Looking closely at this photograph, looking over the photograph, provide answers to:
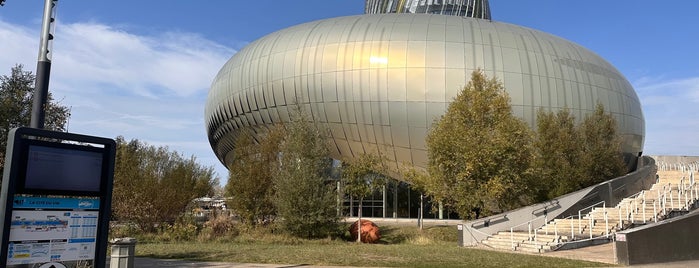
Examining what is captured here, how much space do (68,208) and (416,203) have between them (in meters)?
34.1

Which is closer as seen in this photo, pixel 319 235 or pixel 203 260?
pixel 203 260

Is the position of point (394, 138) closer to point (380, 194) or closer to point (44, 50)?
point (380, 194)

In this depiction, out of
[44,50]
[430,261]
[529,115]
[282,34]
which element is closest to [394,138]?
[529,115]

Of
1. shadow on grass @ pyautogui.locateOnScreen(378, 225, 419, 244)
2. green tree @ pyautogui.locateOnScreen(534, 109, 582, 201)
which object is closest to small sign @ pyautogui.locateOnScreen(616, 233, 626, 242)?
shadow on grass @ pyautogui.locateOnScreen(378, 225, 419, 244)

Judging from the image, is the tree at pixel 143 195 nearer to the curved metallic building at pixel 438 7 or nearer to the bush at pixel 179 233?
the bush at pixel 179 233

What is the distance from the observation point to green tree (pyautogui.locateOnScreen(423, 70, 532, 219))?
21.3 meters

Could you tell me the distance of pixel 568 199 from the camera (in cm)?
2352

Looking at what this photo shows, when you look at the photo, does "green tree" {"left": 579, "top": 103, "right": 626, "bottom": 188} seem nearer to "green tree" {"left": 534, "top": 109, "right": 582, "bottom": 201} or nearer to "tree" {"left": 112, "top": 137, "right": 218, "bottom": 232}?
"green tree" {"left": 534, "top": 109, "right": 582, "bottom": 201}

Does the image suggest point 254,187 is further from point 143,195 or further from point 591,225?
point 591,225

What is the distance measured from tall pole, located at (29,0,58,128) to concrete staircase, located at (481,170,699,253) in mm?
15587

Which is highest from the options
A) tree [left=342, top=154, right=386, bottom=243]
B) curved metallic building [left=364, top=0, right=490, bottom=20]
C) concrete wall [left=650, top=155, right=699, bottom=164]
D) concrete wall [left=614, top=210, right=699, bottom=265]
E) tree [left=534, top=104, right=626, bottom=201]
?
curved metallic building [left=364, top=0, right=490, bottom=20]

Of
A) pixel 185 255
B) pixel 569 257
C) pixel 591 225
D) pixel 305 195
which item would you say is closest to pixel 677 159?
pixel 591 225

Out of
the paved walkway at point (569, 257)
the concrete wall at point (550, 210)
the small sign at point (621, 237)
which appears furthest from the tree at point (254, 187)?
the small sign at point (621, 237)

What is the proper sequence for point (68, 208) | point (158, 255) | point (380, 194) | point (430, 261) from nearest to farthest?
1. point (68, 208)
2. point (430, 261)
3. point (158, 255)
4. point (380, 194)
